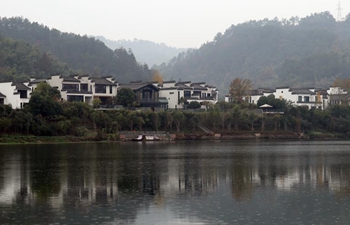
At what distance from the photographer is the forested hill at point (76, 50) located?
143750 millimetres

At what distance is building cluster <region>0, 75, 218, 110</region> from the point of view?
68250 millimetres

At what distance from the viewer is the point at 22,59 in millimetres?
107938

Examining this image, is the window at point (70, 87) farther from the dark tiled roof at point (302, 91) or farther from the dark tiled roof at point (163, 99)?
the dark tiled roof at point (302, 91)

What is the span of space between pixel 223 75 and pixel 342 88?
300ft

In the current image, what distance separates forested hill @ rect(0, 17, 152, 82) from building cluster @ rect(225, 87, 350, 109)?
5009cm

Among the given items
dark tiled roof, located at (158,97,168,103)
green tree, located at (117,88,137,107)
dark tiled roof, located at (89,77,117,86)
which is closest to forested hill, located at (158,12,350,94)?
dark tiled roof, located at (158,97,168,103)

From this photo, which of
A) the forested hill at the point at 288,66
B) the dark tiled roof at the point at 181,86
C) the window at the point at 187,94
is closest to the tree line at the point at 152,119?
the window at the point at 187,94

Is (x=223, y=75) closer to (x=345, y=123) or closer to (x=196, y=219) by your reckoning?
(x=345, y=123)

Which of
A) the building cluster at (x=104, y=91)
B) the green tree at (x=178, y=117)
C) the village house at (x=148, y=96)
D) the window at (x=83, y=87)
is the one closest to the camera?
the building cluster at (x=104, y=91)

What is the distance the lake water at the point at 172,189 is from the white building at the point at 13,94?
82.5 feet

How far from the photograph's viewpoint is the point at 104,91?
78938 millimetres

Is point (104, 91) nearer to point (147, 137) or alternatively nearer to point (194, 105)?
point (194, 105)

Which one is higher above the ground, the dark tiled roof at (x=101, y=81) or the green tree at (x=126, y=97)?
the dark tiled roof at (x=101, y=81)

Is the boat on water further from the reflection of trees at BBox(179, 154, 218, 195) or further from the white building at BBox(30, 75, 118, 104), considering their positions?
the reflection of trees at BBox(179, 154, 218, 195)
